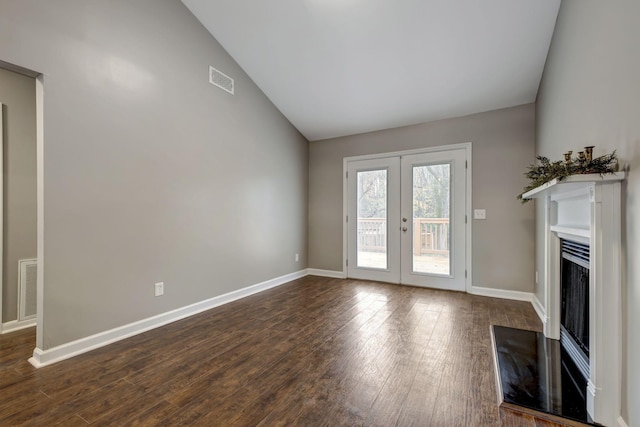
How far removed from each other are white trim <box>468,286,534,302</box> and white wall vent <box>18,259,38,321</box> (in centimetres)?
506

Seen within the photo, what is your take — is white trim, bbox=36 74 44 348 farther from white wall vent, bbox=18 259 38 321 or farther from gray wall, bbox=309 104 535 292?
gray wall, bbox=309 104 535 292

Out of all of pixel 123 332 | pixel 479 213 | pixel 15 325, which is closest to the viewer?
pixel 123 332

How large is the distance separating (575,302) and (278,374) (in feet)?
7.37

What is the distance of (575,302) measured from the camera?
215cm

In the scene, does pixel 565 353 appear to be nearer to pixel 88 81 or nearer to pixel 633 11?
pixel 633 11

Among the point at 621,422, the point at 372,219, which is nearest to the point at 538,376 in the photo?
the point at 621,422

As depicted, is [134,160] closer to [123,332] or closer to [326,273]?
[123,332]

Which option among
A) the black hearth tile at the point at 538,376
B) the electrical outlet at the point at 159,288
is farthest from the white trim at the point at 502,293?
the electrical outlet at the point at 159,288

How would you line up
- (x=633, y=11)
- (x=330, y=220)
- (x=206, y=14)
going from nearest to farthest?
(x=633, y=11) < (x=206, y=14) < (x=330, y=220)

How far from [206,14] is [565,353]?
4695 millimetres

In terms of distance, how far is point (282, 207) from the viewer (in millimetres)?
Result: 4656

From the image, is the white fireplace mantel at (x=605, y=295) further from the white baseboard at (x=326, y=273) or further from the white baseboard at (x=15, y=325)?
the white baseboard at (x=15, y=325)

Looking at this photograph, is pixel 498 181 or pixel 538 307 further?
pixel 498 181

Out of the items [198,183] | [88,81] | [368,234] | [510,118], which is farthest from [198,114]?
[510,118]
